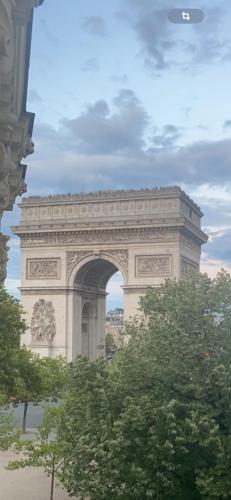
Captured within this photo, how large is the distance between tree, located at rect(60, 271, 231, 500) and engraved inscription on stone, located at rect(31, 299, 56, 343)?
1296 inches

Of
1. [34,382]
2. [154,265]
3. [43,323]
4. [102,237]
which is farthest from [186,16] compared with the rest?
[43,323]

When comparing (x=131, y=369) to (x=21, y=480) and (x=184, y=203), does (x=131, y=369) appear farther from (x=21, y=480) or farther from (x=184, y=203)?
(x=184, y=203)

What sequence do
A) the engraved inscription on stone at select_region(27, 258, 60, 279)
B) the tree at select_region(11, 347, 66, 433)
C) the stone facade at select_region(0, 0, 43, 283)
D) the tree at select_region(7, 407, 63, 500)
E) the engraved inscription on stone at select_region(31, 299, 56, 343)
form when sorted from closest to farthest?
the stone facade at select_region(0, 0, 43, 283) → the tree at select_region(7, 407, 63, 500) → the tree at select_region(11, 347, 66, 433) → the engraved inscription on stone at select_region(31, 299, 56, 343) → the engraved inscription on stone at select_region(27, 258, 60, 279)

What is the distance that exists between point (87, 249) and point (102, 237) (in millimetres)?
1317

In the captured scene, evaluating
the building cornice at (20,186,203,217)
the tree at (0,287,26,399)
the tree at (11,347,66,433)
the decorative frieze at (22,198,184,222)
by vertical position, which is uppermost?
the building cornice at (20,186,203,217)

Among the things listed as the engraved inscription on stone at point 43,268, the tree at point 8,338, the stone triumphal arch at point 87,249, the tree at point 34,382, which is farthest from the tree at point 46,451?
the engraved inscription on stone at point 43,268

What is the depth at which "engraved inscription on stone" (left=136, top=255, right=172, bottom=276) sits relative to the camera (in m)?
45.6

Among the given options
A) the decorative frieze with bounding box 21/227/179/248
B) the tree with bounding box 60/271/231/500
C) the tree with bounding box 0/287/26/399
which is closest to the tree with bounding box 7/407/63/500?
the tree with bounding box 60/271/231/500

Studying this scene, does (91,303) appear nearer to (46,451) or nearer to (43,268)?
(43,268)

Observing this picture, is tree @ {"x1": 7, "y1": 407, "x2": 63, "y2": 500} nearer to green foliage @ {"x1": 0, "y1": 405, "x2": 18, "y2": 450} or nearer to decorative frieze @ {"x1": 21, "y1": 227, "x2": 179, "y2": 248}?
green foliage @ {"x1": 0, "y1": 405, "x2": 18, "y2": 450}

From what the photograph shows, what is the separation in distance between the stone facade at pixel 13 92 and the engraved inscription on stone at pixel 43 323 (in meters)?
42.8

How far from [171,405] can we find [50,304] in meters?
36.3

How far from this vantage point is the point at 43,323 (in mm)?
48000

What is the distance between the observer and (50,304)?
47969 mm
